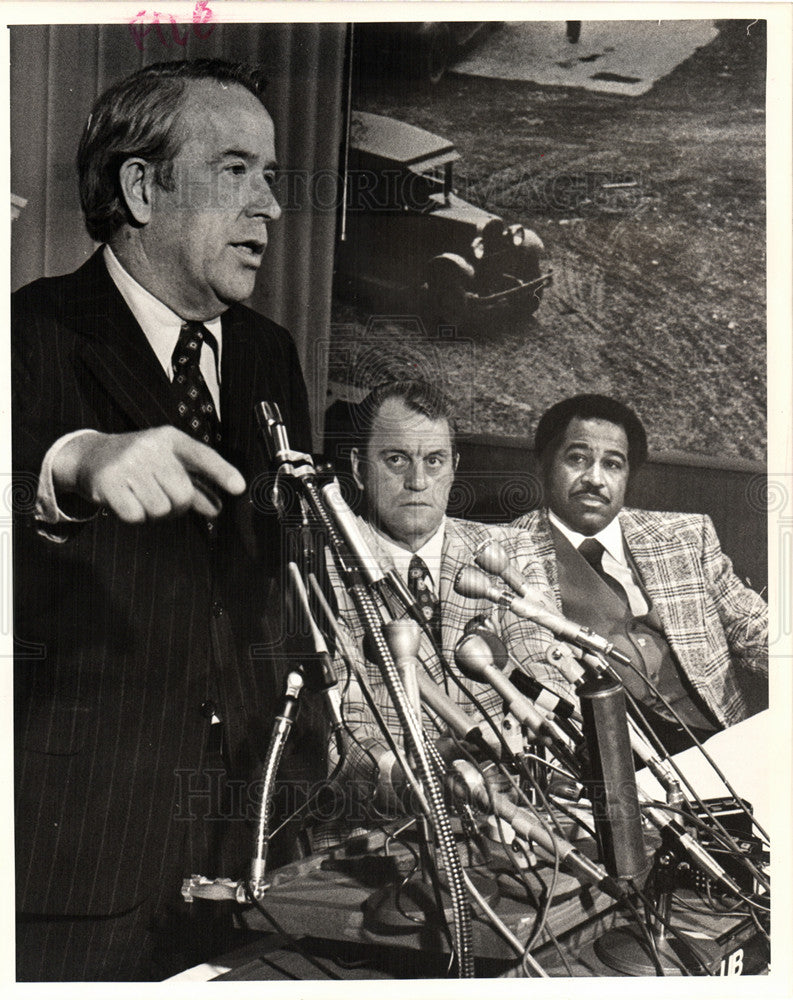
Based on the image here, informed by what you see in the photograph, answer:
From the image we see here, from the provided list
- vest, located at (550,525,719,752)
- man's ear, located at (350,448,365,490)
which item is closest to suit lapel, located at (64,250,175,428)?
man's ear, located at (350,448,365,490)

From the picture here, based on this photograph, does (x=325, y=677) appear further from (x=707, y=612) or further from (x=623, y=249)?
(x=623, y=249)

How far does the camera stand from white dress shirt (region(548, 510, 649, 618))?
1.77 m

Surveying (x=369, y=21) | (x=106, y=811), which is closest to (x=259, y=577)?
(x=106, y=811)

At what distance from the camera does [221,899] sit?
1.71 m

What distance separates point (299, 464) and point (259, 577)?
218 mm

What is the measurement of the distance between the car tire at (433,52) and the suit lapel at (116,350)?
2.24 ft

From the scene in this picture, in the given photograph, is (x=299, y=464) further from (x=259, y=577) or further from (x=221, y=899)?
(x=221, y=899)

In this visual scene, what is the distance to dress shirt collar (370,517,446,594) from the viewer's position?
69.1 inches

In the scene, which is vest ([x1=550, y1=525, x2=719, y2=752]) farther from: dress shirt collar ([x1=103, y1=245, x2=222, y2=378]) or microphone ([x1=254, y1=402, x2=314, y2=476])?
dress shirt collar ([x1=103, y1=245, x2=222, y2=378])

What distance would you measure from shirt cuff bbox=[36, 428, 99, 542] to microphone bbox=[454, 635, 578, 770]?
715 mm

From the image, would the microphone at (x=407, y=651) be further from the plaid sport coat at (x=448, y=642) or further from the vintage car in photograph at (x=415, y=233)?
the vintage car in photograph at (x=415, y=233)

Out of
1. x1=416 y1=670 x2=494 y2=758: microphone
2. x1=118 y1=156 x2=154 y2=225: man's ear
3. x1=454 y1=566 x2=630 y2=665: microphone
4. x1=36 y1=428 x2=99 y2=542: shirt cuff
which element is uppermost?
x1=118 y1=156 x2=154 y2=225: man's ear

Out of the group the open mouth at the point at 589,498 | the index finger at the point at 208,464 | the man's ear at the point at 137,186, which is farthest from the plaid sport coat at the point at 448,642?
the man's ear at the point at 137,186

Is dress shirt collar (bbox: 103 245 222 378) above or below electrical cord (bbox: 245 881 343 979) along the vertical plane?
above
